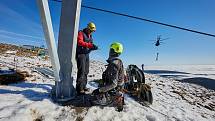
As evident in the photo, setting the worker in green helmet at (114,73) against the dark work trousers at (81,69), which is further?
the dark work trousers at (81,69)

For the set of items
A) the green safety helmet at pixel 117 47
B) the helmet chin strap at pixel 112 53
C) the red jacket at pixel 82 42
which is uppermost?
the red jacket at pixel 82 42

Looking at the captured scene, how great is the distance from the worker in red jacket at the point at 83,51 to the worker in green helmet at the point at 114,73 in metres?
0.80

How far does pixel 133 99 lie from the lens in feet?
25.5

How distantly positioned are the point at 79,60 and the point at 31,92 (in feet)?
6.48

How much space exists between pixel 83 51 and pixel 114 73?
1386 millimetres

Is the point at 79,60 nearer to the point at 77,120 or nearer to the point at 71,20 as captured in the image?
the point at 71,20

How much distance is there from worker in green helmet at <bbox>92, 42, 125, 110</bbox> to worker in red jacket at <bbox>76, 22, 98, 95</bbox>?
0.80m

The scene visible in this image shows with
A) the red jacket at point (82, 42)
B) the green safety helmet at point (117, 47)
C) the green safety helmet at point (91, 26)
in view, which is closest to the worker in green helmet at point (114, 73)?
the green safety helmet at point (117, 47)

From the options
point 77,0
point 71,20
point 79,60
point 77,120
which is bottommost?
point 77,120

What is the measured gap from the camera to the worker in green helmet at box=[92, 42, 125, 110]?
593cm

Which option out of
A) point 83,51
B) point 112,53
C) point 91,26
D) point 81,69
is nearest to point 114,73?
point 112,53

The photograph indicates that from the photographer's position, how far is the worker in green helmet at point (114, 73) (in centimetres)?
593

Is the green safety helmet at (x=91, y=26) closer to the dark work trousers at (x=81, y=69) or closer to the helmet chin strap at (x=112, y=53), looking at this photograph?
the dark work trousers at (x=81, y=69)

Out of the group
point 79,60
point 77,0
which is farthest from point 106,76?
point 77,0
